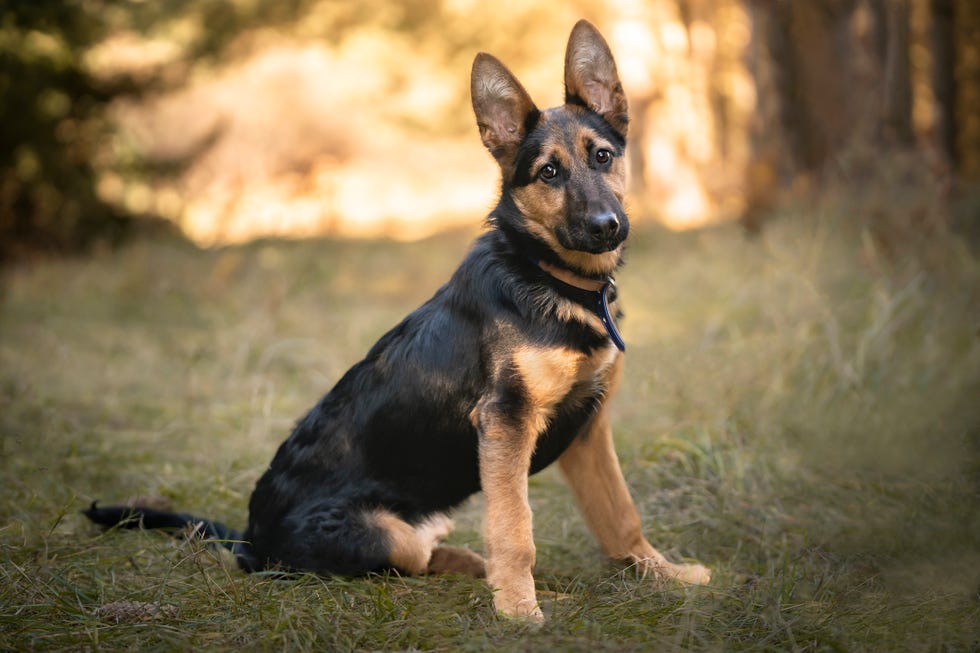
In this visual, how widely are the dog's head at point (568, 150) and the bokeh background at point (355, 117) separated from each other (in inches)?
17.0

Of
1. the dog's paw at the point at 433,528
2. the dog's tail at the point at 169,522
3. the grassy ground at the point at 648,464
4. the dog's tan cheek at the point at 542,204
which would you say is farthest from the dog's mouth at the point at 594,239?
the dog's tail at the point at 169,522

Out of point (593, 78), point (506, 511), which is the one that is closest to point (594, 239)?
point (593, 78)

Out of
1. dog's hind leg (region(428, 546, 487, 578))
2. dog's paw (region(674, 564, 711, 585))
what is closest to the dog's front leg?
dog's hind leg (region(428, 546, 487, 578))

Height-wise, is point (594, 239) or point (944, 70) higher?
point (944, 70)

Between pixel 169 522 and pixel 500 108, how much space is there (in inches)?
99.9

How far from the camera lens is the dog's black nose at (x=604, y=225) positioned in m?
3.66

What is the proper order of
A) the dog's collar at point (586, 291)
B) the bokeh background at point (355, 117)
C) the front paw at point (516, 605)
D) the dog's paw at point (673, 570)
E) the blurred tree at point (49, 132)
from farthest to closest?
the blurred tree at point (49, 132) → the bokeh background at point (355, 117) → the dog's paw at point (673, 570) → the dog's collar at point (586, 291) → the front paw at point (516, 605)

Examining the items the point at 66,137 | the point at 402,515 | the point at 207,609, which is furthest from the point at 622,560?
the point at 66,137

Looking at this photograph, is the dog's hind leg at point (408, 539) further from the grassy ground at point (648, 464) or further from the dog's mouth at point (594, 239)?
the dog's mouth at point (594, 239)

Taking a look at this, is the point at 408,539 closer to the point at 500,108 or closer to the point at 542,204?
the point at 542,204

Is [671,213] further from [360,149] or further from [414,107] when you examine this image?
[414,107]

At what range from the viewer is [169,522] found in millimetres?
4176

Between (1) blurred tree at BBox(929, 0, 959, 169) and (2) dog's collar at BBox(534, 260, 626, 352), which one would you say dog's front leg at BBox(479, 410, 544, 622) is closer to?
(2) dog's collar at BBox(534, 260, 626, 352)

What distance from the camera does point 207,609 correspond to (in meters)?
3.42
